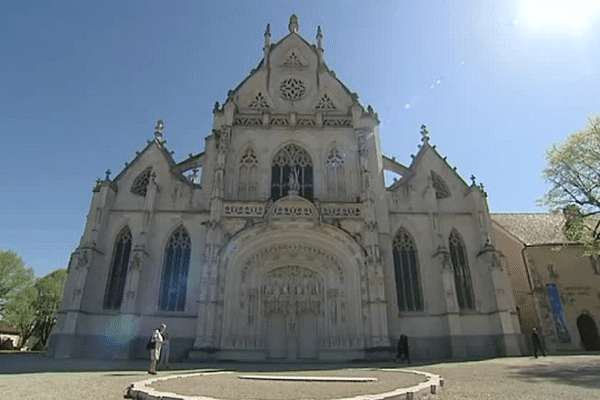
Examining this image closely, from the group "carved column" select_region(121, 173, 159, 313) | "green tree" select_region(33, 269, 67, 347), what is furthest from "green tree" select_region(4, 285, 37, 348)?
"carved column" select_region(121, 173, 159, 313)

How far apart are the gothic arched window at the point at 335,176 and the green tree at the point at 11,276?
96.3ft

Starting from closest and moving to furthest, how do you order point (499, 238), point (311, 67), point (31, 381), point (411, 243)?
point (31, 381) → point (411, 243) → point (311, 67) → point (499, 238)

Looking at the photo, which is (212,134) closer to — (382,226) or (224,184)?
(224,184)

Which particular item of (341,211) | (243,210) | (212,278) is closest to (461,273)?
(341,211)

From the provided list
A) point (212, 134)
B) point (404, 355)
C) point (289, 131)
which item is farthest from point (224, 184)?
point (404, 355)

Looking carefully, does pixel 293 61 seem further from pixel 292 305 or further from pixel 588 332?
pixel 588 332

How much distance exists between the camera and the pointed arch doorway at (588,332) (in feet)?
81.8

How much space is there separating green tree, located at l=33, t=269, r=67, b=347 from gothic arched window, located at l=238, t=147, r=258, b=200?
2986 cm

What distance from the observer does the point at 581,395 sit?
19.4 ft

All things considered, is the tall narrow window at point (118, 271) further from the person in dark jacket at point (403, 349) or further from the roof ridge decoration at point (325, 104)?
the roof ridge decoration at point (325, 104)

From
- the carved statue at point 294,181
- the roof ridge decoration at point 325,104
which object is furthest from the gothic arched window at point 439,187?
the carved statue at point 294,181

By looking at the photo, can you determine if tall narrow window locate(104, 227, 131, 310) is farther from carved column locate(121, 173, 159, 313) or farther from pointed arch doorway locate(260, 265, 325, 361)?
pointed arch doorway locate(260, 265, 325, 361)

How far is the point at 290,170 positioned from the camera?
926 inches

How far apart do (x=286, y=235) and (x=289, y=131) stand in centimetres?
761
